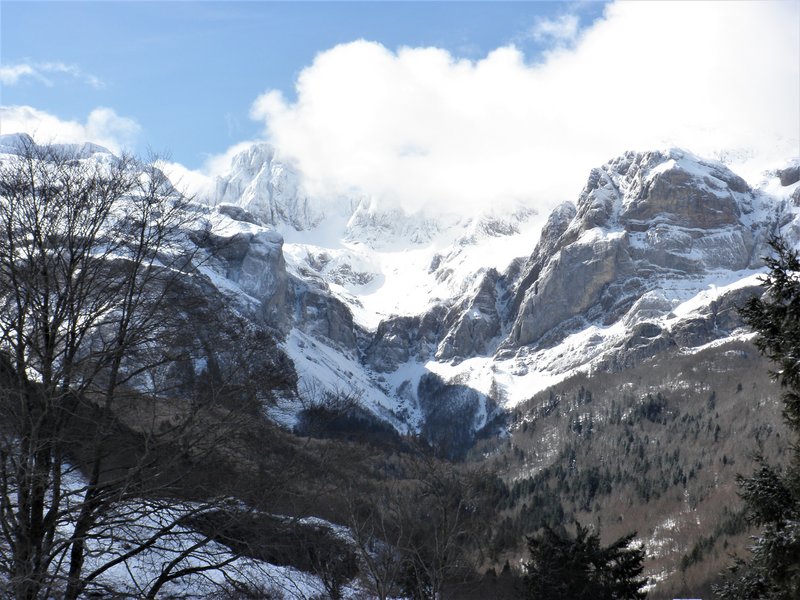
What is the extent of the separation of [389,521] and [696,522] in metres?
149

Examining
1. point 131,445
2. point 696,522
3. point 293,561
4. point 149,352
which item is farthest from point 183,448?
point 696,522

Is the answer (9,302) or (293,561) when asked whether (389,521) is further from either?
(9,302)

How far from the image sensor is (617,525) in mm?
170750

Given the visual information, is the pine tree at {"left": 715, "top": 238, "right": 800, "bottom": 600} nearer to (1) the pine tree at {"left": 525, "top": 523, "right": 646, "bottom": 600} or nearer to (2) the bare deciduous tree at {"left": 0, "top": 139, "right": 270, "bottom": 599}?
(2) the bare deciduous tree at {"left": 0, "top": 139, "right": 270, "bottom": 599}

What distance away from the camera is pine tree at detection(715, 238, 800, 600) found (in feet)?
46.5

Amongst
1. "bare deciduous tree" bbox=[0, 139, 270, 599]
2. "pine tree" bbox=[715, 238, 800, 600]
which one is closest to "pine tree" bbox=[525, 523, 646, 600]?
"pine tree" bbox=[715, 238, 800, 600]

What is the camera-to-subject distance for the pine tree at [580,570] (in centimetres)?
3912

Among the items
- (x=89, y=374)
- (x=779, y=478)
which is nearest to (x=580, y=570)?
(x=779, y=478)

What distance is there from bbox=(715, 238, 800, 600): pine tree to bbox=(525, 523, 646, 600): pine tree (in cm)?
2407

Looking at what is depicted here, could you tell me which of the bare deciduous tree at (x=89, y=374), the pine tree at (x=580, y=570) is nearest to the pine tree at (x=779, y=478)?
the bare deciduous tree at (x=89, y=374)

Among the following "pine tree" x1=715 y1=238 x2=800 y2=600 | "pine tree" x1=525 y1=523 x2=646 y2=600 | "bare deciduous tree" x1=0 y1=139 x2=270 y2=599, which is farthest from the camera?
"pine tree" x1=525 y1=523 x2=646 y2=600

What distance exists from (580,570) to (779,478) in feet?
86.3

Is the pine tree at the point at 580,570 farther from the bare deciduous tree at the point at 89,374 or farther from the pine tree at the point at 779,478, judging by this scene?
the bare deciduous tree at the point at 89,374

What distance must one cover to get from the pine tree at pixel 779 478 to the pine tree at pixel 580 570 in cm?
2407
